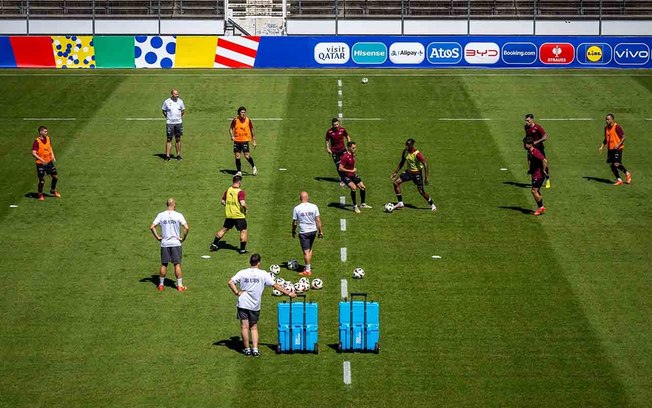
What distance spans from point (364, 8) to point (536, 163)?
97.0ft

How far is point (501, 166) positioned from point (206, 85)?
16274mm

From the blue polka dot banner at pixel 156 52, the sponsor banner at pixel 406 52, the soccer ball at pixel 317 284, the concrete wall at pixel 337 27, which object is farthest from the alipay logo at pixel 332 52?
the soccer ball at pixel 317 284

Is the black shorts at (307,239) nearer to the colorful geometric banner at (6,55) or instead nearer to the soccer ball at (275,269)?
the soccer ball at (275,269)

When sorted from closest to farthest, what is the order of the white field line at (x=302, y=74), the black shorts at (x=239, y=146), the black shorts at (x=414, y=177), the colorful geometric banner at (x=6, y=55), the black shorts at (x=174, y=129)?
the black shorts at (x=414, y=177) < the black shorts at (x=239, y=146) < the black shorts at (x=174, y=129) < the white field line at (x=302, y=74) < the colorful geometric banner at (x=6, y=55)

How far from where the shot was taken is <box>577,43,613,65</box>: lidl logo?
52406mm

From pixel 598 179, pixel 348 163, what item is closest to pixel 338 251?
pixel 348 163

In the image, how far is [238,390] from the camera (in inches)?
830

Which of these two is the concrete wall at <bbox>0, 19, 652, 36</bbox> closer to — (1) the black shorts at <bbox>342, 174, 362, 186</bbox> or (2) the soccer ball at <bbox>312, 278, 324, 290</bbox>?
(1) the black shorts at <bbox>342, 174, 362, 186</bbox>

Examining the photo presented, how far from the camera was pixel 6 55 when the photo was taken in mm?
52625

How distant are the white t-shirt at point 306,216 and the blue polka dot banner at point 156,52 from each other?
1076 inches

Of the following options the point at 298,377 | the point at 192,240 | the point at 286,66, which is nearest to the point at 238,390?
the point at 298,377

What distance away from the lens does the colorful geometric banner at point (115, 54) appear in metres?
52.2

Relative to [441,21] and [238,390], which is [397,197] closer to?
[238,390]

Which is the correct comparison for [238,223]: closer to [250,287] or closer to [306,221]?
[306,221]
